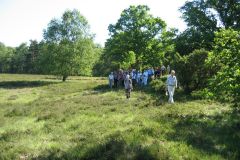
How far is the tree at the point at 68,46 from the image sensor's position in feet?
230

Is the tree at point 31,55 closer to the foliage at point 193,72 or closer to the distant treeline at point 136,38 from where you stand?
the distant treeline at point 136,38

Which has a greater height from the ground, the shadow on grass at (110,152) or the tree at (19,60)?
the tree at (19,60)

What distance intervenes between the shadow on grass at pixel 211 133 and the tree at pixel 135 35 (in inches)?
1820

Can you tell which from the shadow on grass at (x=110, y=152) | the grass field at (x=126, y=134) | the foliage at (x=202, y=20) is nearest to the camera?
the shadow on grass at (x=110, y=152)

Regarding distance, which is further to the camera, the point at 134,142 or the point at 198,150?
the point at 134,142

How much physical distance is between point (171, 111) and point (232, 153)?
29.1ft

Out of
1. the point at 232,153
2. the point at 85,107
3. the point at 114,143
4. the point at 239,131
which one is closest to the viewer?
the point at 232,153

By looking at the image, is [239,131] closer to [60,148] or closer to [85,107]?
[60,148]

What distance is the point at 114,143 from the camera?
13086 mm

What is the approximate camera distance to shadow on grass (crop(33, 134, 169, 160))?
11.6m

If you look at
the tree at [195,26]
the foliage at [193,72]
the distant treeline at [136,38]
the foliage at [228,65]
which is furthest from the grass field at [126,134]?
the tree at [195,26]

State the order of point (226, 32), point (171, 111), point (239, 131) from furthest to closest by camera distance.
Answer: point (171, 111)
point (226, 32)
point (239, 131)

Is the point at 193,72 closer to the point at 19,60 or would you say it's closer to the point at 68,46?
the point at 68,46

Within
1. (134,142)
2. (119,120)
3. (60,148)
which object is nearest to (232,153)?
(134,142)
